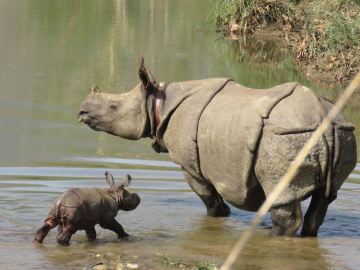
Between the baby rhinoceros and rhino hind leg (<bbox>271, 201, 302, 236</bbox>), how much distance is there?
1.41 m

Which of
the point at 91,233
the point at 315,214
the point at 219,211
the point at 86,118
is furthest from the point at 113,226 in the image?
the point at 315,214

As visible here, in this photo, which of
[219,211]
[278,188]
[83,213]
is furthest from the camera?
[219,211]

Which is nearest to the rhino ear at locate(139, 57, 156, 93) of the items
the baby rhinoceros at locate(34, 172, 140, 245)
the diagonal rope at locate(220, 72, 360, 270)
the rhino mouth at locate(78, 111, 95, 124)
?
the rhino mouth at locate(78, 111, 95, 124)

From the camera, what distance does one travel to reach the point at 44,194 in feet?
37.6

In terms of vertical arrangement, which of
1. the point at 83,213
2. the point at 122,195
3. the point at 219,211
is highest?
the point at 83,213

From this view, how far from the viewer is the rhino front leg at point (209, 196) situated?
10234 millimetres

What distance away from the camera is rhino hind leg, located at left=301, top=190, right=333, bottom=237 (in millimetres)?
9484

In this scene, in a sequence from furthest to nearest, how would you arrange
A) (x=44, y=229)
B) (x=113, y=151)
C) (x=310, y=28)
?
1. (x=310, y=28)
2. (x=113, y=151)
3. (x=44, y=229)

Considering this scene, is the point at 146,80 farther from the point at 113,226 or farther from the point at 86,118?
the point at 113,226

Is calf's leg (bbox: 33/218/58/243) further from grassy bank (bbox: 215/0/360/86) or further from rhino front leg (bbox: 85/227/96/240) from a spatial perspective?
grassy bank (bbox: 215/0/360/86)

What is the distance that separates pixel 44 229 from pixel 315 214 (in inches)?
99.9

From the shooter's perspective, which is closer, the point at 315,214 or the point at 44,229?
the point at 44,229

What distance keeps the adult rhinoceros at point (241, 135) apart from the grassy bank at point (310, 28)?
10060mm

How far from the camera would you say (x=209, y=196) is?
10.5 meters
